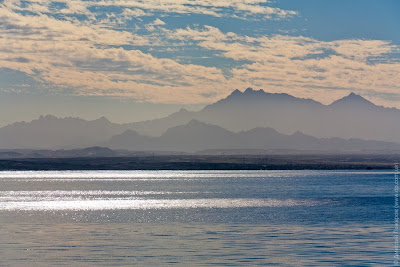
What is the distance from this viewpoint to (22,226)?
60781 mm

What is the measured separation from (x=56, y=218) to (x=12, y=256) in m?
26.6

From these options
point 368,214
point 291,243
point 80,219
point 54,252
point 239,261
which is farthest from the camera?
point 368,214

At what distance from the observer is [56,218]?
228 feet

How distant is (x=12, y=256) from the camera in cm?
4303

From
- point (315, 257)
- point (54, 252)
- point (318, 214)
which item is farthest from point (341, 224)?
point (54, 252)

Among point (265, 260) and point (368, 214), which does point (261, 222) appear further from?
point (265, 260)

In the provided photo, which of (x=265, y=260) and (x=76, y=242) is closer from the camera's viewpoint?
(x=265, y=260)

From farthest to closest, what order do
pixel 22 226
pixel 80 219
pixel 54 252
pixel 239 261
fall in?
1. pixel 80 219
2. pixel 22 226
3. pixel 54 252
4. pixel 239 261

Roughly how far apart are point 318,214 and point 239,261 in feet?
114

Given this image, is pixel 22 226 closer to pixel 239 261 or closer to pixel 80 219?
pixel 80 219

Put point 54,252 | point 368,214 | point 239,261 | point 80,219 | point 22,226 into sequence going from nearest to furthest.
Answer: point 239,261, point 54,252, point 22,226, point 80,219, point 368,214

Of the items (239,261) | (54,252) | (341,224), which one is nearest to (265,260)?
(239,261)

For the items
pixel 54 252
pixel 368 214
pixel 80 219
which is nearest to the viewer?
pixel 54 252

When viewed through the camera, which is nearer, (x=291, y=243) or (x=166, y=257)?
(x=166, y=257)
